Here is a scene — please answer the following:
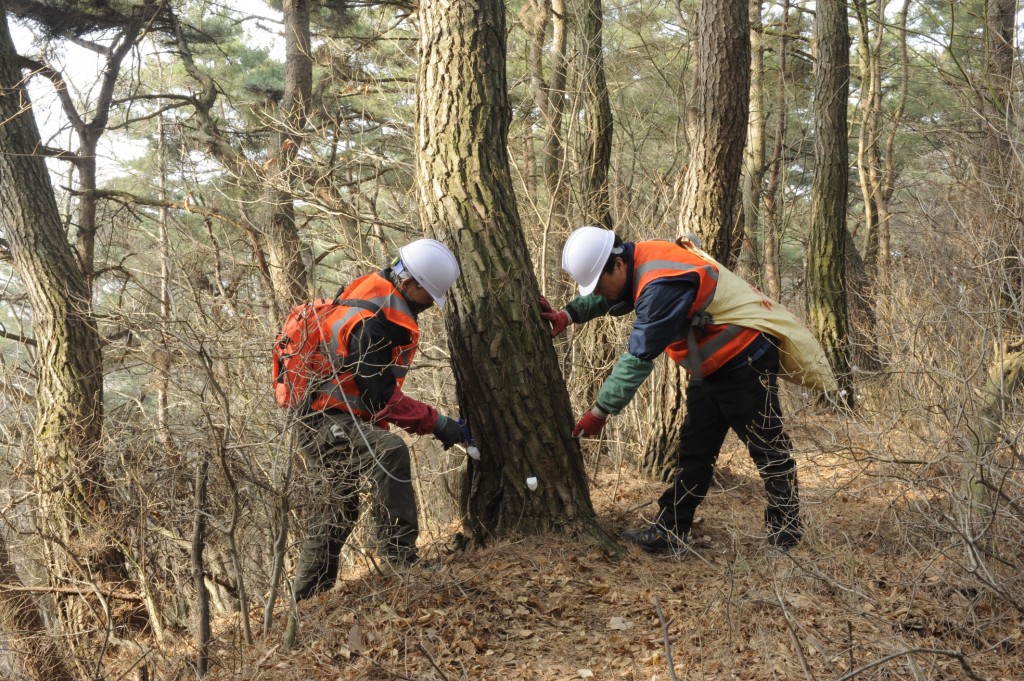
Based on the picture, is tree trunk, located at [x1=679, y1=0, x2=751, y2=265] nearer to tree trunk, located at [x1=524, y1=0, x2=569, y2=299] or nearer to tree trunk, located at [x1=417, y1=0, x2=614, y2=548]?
tree trunk, located at [x1=524, y1=0, x2=569, y2=299]

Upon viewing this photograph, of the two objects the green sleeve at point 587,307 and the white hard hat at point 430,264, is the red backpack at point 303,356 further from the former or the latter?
the green sleeve at point 587,307

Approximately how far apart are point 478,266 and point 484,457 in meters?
1.07

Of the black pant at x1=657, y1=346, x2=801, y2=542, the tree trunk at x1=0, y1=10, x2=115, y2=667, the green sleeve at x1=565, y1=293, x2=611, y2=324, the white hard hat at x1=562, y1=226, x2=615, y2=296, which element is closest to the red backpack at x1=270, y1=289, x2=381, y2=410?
the white hard hat at x1=562, y1=226, x2=615, y2=296

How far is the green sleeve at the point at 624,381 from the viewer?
4.45m

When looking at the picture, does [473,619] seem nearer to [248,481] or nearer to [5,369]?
[248,481]

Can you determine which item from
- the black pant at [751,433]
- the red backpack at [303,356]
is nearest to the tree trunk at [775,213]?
the black pant at [751,433]

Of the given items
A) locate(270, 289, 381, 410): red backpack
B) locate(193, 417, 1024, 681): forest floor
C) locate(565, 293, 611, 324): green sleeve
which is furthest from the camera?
locate(565, 293, 611, 324): green sleeve

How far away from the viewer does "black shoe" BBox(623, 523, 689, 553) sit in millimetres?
4844

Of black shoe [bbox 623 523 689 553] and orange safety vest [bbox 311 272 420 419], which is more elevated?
orange safety vest [bbox 311 272 420 419]

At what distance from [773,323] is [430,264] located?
1.92m

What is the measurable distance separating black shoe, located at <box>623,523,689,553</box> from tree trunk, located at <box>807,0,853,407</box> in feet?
16.4

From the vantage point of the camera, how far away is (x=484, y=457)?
184 inches

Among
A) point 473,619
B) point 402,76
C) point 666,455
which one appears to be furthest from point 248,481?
point 402,76

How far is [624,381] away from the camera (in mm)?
4484
